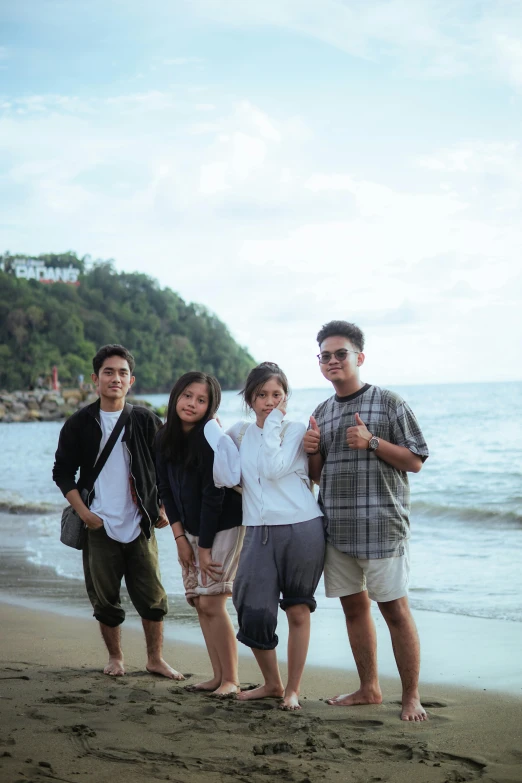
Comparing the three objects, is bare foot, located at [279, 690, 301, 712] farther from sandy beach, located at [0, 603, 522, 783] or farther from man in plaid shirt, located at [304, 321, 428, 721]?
man in plaid shirt, located at [304, 321, 428, 721]

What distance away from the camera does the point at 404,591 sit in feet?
12.9

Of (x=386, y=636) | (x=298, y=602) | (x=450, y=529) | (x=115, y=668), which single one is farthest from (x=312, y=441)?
(x=450, y=529)

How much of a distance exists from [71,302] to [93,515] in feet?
309

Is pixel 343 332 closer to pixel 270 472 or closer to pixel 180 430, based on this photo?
pixel 270 472

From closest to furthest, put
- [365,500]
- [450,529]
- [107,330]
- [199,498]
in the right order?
[365,500] → [199,498] → [450,529] → [107,330]

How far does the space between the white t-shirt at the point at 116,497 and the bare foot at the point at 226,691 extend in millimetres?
973

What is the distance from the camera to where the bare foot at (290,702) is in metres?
3.89

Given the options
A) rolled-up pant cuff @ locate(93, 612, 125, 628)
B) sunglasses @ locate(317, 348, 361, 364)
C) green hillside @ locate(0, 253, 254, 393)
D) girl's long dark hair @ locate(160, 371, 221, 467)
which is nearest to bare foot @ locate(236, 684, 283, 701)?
rolled-up pant cuff @ locate(93, 612, 125, 628)

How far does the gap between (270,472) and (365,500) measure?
50 centimetres

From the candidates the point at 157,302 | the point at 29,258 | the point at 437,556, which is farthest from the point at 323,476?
the point at 29,258

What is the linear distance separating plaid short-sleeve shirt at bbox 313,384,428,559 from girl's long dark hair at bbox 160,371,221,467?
0.72 meters

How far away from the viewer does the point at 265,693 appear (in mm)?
4066

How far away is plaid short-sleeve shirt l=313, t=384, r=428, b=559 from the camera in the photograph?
12.8 ft

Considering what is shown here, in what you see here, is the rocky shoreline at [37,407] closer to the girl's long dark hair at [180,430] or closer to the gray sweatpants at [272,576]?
the girl's long dark hair at [180,430]
